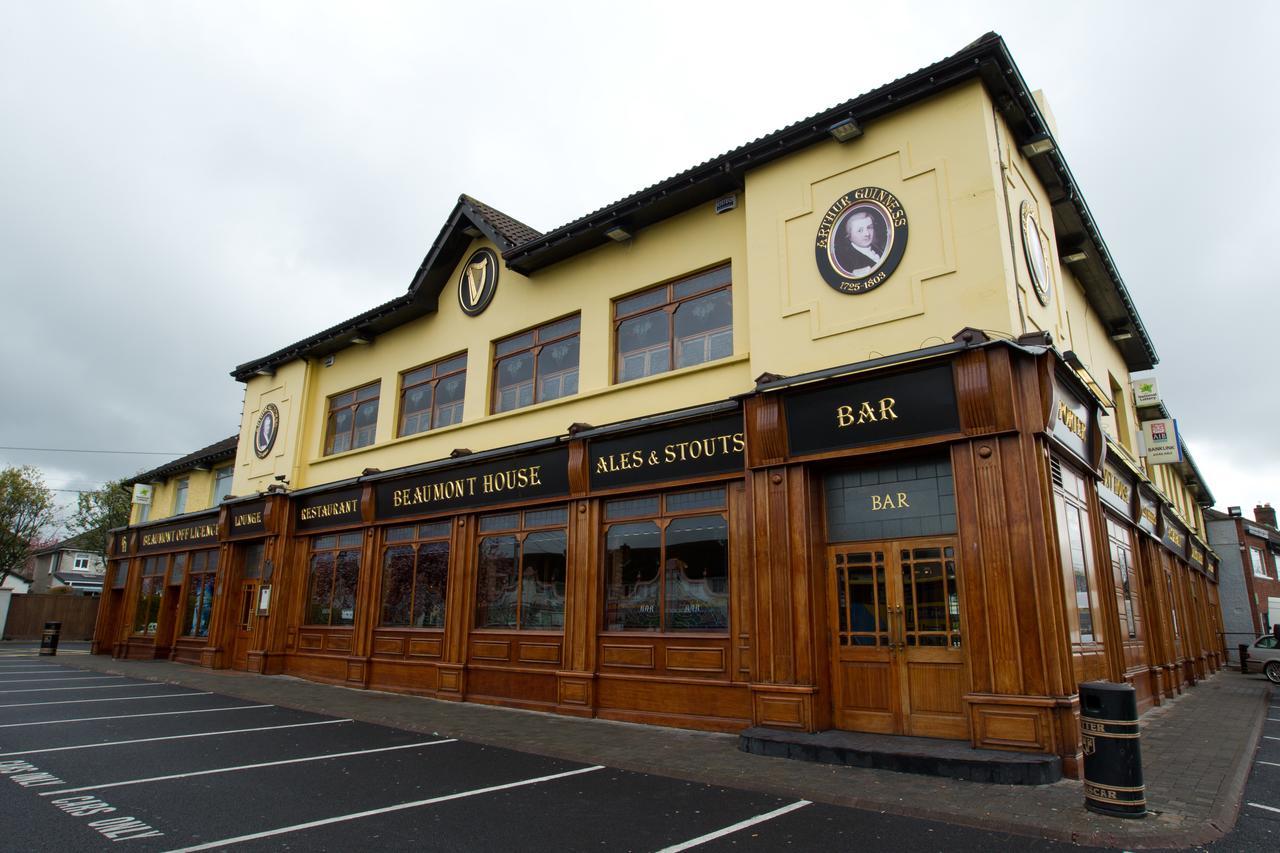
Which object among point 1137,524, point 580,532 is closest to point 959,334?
point 580,532

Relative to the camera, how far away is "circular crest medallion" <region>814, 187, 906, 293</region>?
9719 millimetres

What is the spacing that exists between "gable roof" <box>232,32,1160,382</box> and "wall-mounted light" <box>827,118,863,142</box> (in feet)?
0.41

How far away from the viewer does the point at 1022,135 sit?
10.4 metres

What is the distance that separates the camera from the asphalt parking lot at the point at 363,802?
5.68m

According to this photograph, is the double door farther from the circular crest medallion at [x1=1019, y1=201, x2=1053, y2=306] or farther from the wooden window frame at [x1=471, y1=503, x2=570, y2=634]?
the wooden window frame at [x1=471, y1=503, x2=570, y2=634]

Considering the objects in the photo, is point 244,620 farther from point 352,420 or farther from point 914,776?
point 914,776

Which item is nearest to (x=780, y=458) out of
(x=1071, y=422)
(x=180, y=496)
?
(x=1071, y=422)

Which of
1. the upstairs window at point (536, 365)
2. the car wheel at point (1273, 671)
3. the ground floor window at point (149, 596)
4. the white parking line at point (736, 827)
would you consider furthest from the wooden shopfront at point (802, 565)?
the ground floor window at point (149, 596)

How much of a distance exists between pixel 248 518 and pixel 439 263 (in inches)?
363

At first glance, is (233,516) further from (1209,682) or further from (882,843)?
(1209,682)

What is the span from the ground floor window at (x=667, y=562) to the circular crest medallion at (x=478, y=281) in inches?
223

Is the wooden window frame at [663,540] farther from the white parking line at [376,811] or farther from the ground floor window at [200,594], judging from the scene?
the ground floor window at [200,594]

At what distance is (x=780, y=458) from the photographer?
9.95 meters

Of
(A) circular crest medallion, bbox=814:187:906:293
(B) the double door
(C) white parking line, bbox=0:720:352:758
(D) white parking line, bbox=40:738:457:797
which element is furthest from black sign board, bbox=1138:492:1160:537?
(C) white parking line, bbox=0:720:352:758
